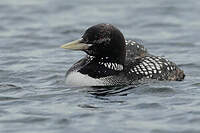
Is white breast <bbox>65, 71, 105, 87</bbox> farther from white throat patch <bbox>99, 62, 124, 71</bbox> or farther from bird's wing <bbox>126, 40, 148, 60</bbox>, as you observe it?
bird's wing <bbox>126, 40, 148, 60</bbox>

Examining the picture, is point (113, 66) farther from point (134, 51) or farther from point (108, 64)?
point (134, 51)

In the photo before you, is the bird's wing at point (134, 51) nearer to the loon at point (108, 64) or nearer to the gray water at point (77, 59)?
the loon at point (108, 64)

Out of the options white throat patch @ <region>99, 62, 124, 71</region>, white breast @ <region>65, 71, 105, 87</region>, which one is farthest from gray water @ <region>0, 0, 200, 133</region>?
white throat patch @ <region>99, 62, 124, 71</region>

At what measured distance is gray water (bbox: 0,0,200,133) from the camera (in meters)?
7.88

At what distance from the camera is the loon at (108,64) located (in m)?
9.34

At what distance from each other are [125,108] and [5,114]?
144 centimetres

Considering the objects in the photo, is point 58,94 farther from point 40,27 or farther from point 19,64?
point 40,27

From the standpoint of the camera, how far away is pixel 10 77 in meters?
10.3

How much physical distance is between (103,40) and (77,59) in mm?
2539

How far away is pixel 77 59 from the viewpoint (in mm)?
11836

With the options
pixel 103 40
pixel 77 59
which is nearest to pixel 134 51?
pixel 103 40

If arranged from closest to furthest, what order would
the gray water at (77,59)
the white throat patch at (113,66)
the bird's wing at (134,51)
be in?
the gray water at (77,59), the white throat patch at (113,66), the bird's wing at (134,51)

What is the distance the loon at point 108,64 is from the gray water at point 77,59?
6.3 inches

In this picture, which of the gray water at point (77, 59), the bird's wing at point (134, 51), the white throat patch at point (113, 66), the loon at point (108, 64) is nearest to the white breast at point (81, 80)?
the loon at point (108, 64)
